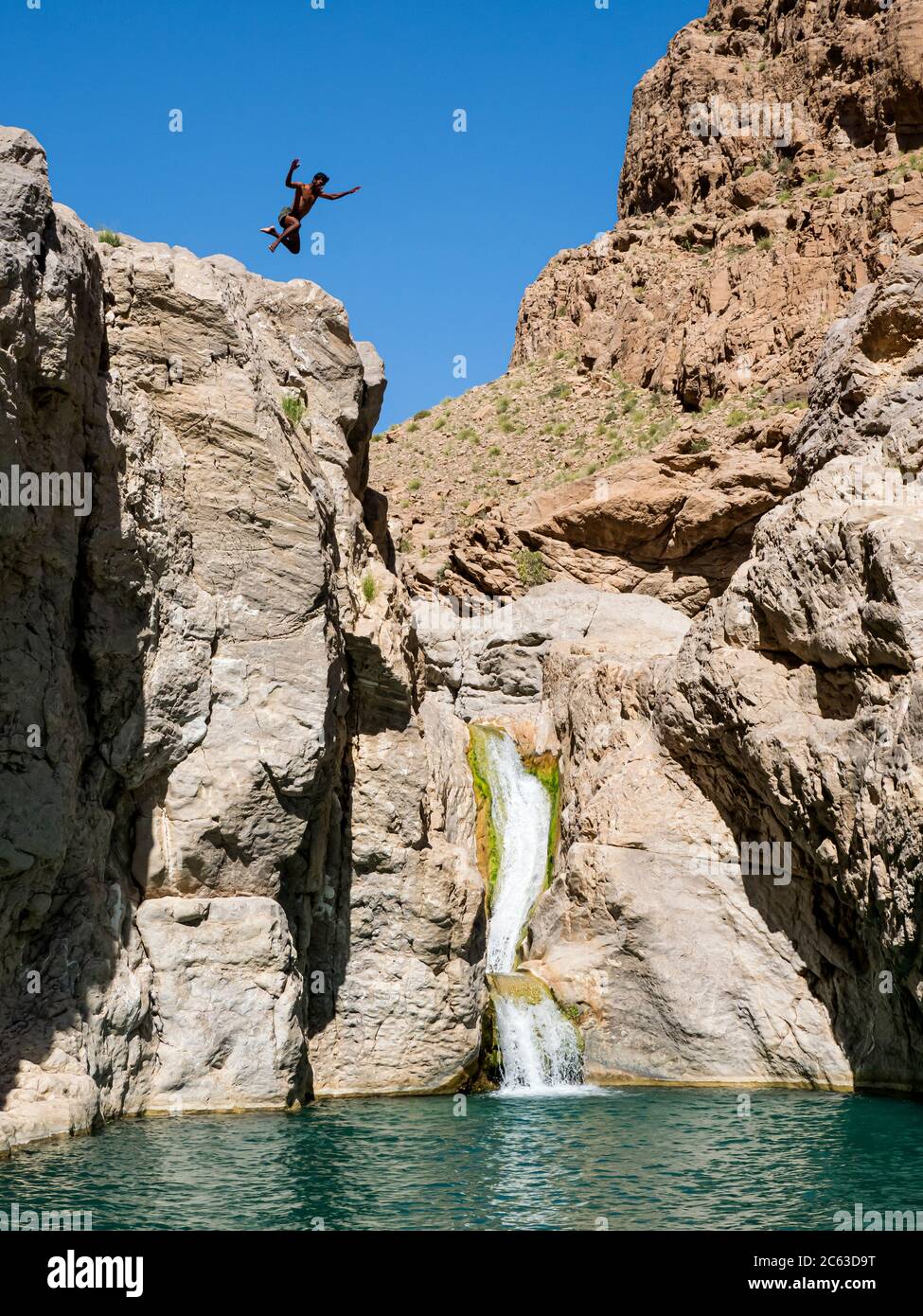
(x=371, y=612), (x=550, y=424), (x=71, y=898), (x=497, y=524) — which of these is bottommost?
(x=71, y=898)

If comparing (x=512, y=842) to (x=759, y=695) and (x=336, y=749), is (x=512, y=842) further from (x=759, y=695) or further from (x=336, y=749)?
(x=336, y=749)

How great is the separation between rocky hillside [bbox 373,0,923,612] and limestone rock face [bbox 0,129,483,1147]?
18741 mm

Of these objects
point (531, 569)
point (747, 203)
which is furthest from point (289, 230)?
point (747, 203)

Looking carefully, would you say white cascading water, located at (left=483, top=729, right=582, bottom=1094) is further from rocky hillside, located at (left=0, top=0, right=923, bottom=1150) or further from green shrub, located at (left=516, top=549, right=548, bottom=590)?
green shrub, located at (left=516, top=549, right=548, bottom=590)

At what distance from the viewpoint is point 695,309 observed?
193 ft

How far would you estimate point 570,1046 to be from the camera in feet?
80.6

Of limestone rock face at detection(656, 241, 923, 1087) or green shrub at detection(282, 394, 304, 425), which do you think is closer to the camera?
limestone rock face at detection(656, 241, 923, 1087)

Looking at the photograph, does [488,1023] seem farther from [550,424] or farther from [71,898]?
[550,424]

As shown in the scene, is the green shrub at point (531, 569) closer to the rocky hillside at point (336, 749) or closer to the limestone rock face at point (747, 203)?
the rocky hillside at point (336, 749)

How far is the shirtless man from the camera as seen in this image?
23.2 meters

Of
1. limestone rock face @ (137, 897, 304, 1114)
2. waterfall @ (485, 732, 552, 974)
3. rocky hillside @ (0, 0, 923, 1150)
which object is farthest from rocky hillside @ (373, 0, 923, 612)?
limestone rock face @ (137, 897, 304, 1114)

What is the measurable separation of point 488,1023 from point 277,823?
6.66 m

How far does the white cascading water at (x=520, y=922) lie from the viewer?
951 inches
